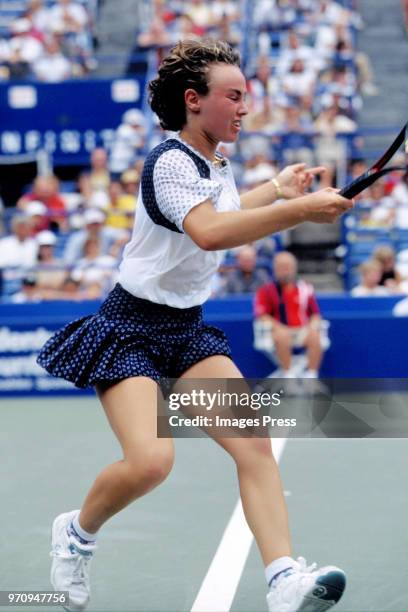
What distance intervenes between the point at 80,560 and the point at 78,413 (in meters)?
5.10

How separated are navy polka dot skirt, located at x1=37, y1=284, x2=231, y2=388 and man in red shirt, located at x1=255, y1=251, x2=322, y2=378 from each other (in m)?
5.75

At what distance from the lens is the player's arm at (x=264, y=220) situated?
11.0 ft

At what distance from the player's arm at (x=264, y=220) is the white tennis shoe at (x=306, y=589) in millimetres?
1067

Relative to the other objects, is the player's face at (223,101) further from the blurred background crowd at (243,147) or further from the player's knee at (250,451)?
the blurred background crowd at (243,147)

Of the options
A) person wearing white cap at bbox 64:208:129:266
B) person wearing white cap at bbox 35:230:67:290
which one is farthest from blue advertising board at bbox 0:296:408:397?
person wearing white cap at bbox 64:208:129:266

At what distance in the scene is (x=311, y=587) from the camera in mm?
3457

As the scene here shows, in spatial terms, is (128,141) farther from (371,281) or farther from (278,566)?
(278,566)

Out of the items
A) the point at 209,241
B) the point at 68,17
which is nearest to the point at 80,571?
the point at 209,241

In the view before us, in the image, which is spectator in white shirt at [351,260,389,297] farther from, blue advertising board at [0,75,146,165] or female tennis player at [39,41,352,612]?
female tennis player at [39,41,352,612]

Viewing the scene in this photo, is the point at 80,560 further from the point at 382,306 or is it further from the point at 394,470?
the point at 382,306

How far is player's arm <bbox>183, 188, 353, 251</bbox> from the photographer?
3355mm

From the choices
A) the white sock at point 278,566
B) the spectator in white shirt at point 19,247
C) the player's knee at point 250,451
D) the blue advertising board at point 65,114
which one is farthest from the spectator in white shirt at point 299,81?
the white sock at point 278,566

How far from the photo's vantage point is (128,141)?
1376cm

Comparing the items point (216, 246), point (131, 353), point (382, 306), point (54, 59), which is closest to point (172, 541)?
point (131, 353)
